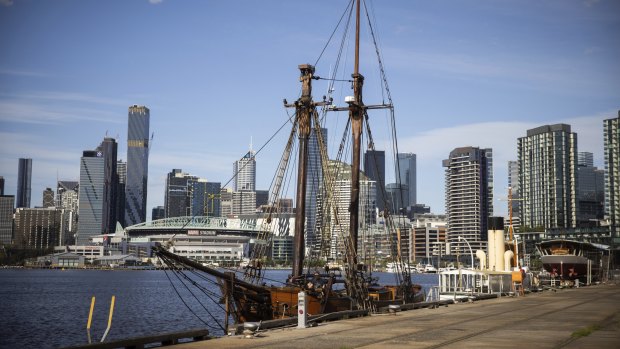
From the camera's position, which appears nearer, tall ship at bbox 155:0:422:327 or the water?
tall ship at bbox 155:0:422:327

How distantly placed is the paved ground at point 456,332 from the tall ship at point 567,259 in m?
66.2

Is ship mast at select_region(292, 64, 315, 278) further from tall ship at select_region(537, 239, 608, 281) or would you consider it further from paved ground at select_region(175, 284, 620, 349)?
tall ship at select_region(537, 239, 608, 281)

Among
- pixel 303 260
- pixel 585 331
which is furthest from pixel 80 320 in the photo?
pixel 585 331

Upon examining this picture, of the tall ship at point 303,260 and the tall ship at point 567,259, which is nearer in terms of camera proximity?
the tall ship at point 303,260

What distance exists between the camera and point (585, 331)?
3312 centimetres

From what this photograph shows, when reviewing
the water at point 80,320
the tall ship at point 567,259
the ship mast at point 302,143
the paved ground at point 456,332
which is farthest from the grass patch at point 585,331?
the tall ship at point 567,259

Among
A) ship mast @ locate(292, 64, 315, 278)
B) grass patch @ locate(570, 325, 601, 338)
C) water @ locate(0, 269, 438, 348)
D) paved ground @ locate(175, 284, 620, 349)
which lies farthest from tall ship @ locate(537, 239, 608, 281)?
grass patch @ locate(570, 325, 601, 338)

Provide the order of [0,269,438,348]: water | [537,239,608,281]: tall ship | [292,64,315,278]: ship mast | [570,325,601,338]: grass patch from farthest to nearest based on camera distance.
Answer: [537,239,608,281]: tall ship < [0,269,438,348]: water < [292,64,315,278]: ship mast < [570,325,601,338]: grass patch

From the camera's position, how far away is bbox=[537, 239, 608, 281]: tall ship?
110875 mm

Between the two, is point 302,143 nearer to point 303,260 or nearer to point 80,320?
point 303,260

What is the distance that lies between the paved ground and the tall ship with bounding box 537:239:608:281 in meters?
66.2

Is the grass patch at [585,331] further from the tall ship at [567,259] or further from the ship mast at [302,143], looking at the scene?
the tall ship at [567,259]

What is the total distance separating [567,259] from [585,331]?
269 ft

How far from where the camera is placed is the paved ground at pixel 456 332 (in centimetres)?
2902
